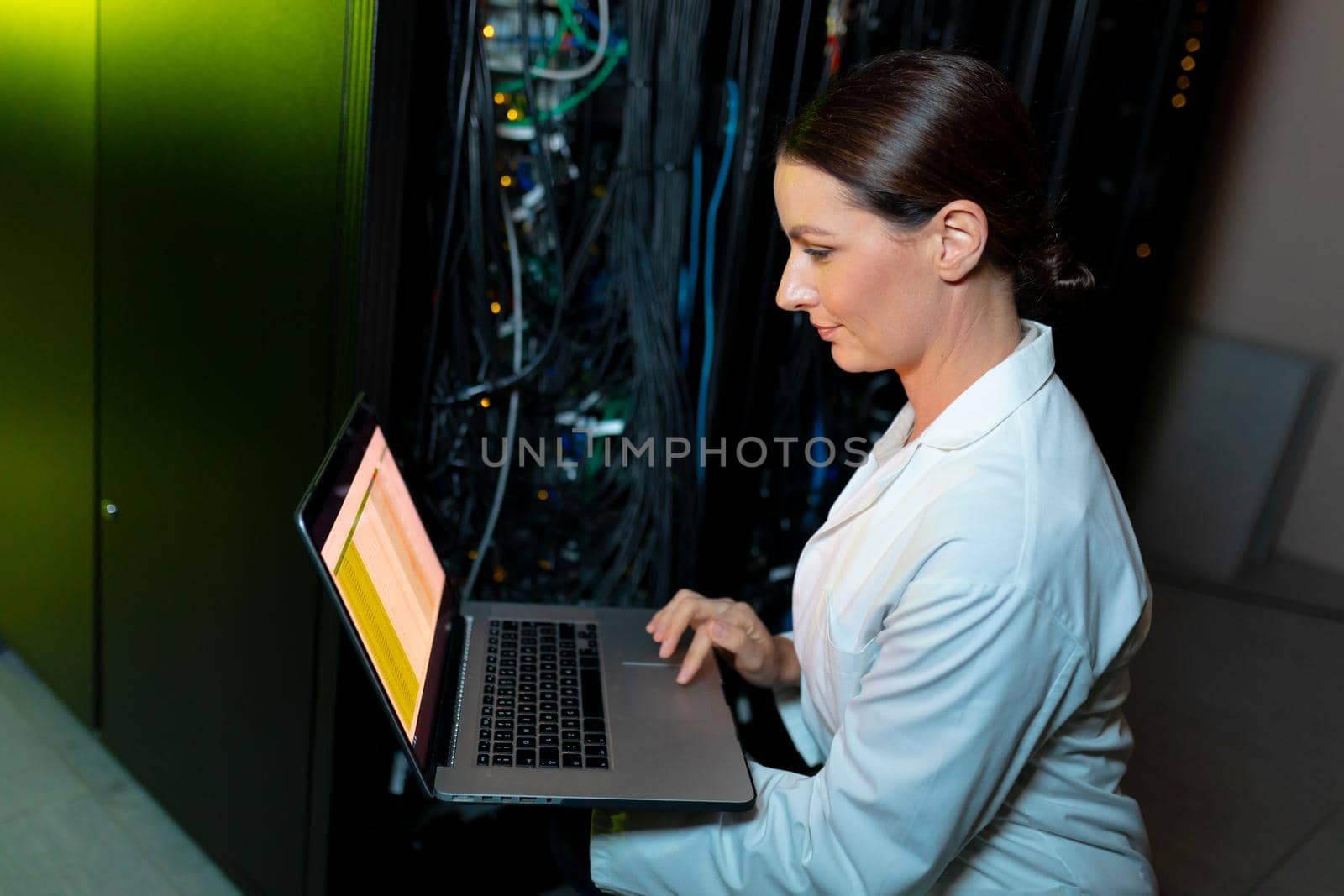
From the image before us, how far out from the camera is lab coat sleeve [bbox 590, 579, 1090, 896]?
3.10ft

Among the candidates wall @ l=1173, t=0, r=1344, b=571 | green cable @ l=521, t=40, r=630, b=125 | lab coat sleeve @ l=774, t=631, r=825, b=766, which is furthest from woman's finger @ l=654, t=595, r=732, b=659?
green cable @ l=521, t=40, r=630, b=125

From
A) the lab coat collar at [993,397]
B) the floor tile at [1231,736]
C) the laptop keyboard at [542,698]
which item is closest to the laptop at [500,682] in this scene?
the laptop keyboard at [542,698]

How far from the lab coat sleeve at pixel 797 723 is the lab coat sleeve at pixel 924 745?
29 centimetres

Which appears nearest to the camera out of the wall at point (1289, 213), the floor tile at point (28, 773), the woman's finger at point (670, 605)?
the wall at point (1289, 213)

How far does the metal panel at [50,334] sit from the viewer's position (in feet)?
5.76

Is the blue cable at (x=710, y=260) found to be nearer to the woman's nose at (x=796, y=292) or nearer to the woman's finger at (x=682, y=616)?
the woman's finger at (x=682, y=616)

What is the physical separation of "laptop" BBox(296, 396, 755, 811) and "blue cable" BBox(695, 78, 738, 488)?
46 cm

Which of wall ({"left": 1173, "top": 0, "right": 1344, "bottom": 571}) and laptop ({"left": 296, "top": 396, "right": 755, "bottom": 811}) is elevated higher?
wall ({"left": 1173, "top": 0, "right": 1344, "bottom": 571})

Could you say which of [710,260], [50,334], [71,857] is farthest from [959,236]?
[71,857]

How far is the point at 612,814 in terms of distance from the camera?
3.86 ft

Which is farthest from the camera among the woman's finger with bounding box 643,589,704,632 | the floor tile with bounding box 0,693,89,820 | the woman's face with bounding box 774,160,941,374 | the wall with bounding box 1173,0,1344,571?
the floor tile with bounding box 0,693,89,820

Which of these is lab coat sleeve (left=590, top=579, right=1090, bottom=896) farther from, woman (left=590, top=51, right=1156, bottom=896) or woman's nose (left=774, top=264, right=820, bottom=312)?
woman's nose (left=774, top=264, right=820, bottom=312)

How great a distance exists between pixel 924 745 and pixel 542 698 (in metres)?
0.44

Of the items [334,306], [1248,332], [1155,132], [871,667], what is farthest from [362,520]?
[1155,132]
